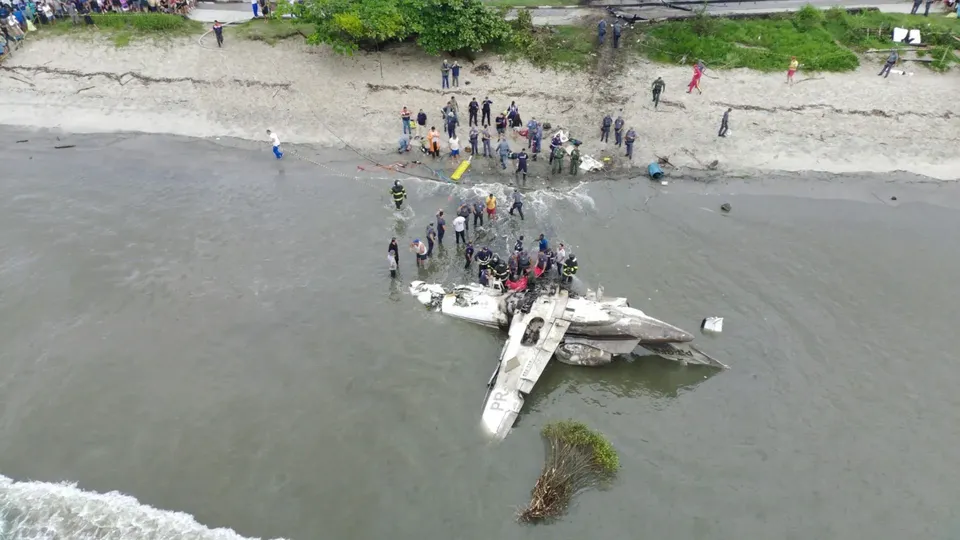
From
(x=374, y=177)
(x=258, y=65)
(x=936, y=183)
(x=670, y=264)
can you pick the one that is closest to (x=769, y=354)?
(x=670, y=264)

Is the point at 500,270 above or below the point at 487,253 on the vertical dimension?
below

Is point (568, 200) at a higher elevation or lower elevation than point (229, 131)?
lower

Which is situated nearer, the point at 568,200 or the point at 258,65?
the point at 568,200

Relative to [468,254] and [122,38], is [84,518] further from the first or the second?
[122,38]

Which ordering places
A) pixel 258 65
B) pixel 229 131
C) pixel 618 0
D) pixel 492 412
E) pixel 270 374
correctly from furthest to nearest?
1. pixel 618 0
2. pixel 258 65
3. pixel 229 131
4. pixel 270 374
5. pixel 492 412

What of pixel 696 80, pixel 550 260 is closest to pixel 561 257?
pixel 550 260

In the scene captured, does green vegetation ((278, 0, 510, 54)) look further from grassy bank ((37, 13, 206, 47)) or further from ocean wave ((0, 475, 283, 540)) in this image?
ocean wave ((0, 475, 283, 540))

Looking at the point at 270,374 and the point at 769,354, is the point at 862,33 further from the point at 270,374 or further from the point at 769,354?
the point at 270,374
